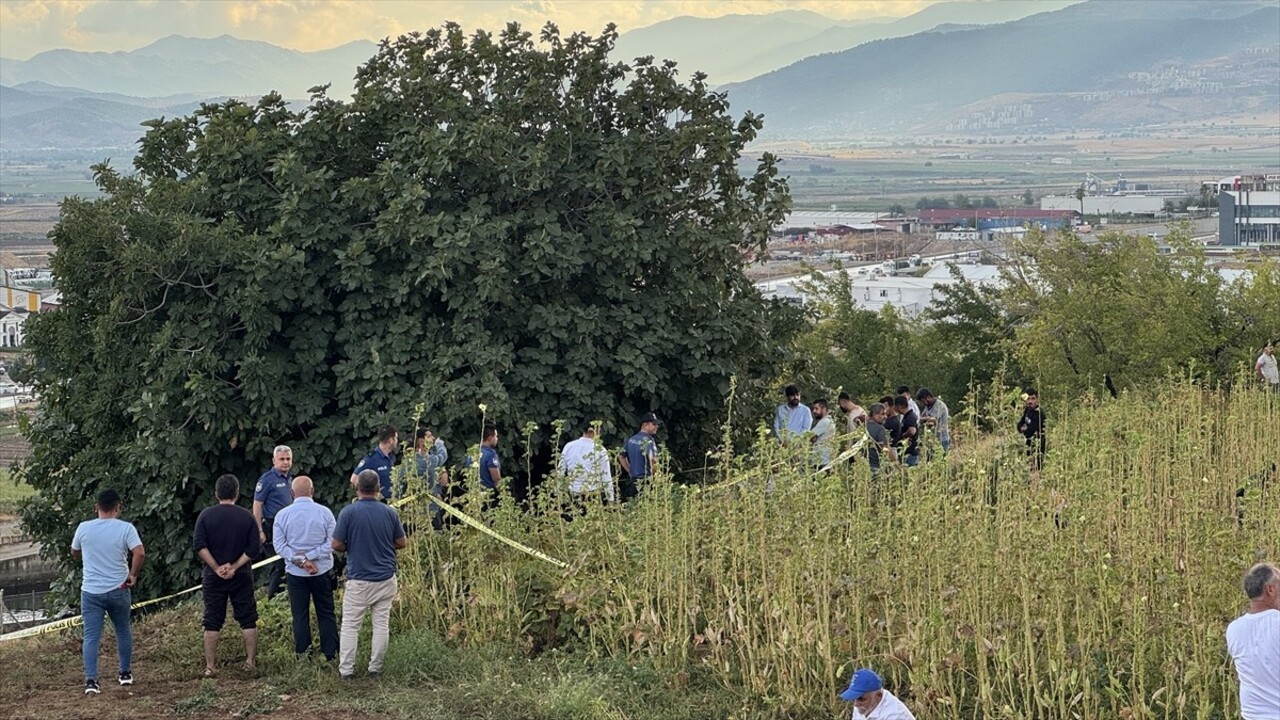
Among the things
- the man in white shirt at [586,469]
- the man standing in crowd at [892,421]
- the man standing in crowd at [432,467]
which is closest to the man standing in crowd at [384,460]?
the man standing in crowd at [432,467]

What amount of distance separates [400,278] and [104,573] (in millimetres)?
7570

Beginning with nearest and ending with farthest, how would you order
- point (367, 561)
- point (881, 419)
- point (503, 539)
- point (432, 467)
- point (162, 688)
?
point (367, 561), point (162, 688), point (503, 539), point (432, 467), point (881, 419)

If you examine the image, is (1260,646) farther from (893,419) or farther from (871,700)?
(893,419)

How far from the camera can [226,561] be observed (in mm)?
11969

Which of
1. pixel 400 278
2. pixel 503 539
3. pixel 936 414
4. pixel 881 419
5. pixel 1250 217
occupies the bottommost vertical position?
pixel 1250 217

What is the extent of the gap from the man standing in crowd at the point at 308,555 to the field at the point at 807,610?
38 cm

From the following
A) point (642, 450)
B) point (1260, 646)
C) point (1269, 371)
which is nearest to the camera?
point (1260, 646)

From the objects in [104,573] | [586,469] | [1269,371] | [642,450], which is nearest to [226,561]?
[104,573]

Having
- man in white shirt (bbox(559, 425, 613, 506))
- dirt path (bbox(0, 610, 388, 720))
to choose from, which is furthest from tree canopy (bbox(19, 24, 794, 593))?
dirt path (bbox(0, 610, 388, 720))

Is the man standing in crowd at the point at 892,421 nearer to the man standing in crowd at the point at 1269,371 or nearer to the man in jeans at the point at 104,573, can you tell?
the man standing in crowd at the point at 1269,371

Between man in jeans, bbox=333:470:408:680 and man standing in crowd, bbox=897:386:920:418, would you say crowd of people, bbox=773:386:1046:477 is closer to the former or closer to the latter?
man standing in crowd, bbox=897:386:920:418

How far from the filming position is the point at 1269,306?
3180cm

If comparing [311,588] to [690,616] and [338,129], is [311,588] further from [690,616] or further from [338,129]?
[338,129]

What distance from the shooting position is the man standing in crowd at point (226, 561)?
1195 cm
